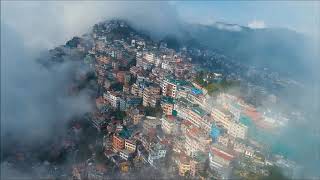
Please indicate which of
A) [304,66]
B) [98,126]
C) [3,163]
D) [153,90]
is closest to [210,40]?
[304,66]

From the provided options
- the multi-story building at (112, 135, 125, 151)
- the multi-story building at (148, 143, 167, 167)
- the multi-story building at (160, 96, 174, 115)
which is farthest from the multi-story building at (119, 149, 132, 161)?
the multi-story building at (160, 96, 174, 115)

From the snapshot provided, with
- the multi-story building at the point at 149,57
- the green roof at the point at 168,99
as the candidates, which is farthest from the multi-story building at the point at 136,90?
the multi-story building at the point at 149,57

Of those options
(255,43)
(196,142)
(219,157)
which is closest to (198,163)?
(219,157)

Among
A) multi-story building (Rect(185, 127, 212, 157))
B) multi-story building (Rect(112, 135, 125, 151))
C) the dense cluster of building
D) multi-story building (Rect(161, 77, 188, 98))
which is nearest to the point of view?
the dense cluster of building

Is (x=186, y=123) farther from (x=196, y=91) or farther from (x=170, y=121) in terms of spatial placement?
(x=196, y=91)

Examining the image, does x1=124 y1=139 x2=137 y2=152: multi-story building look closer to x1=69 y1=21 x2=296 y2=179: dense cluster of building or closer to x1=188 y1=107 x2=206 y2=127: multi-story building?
x1=69 y1=21 x2=296 y2=179: dense cluster of building

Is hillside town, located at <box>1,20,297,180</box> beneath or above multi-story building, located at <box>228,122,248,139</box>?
beneath
